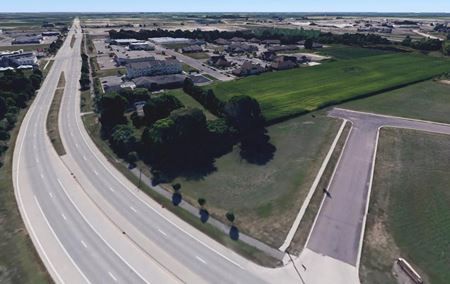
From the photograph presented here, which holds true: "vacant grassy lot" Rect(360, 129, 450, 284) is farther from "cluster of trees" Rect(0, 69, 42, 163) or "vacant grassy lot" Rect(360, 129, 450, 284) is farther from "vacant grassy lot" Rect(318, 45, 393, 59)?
"vacant grassy lot" Rect(318, 45, 393, 59)

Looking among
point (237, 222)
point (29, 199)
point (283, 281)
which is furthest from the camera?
point (29, 199)

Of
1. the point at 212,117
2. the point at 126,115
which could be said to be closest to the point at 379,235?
the point at 212,117

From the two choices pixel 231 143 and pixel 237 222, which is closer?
pixel 237 222

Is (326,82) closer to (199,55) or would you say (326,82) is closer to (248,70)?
(248,70)

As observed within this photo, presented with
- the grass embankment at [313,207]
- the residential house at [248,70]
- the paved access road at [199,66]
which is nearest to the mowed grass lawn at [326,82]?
the residential house at [248,70]

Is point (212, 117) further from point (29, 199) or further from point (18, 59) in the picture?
point (18, 59)

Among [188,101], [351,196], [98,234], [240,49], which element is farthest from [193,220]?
[240,49]

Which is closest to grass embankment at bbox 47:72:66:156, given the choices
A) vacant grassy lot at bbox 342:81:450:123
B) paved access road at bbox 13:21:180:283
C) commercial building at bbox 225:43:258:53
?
paved access road at bbox 13:21:180:283
